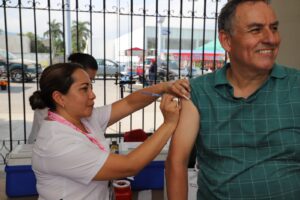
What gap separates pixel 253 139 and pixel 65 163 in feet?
2.55

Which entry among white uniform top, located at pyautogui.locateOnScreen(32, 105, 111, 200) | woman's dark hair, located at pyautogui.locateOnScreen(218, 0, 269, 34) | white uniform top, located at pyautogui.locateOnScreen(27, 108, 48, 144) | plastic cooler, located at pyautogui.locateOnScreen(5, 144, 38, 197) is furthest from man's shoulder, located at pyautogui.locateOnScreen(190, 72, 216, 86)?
plastic cooler, located at pyautogui.locateOnScreen(5, 144, 38, 197)

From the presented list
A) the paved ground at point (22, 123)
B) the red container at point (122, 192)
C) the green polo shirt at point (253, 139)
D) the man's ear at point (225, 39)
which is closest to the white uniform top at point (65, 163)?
the green polo shirt at point (253, 139)

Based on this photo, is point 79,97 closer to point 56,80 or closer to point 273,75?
Result: point 56,80

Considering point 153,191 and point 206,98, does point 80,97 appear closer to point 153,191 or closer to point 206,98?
point 206,98

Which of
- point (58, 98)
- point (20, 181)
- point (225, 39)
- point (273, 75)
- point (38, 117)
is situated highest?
point (225, 39)

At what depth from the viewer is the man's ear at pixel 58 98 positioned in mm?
1425

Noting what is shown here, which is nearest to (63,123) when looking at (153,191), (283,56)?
(153,191)

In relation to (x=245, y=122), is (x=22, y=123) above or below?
below

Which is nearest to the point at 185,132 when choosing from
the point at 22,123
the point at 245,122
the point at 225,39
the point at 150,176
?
the point at 245,122

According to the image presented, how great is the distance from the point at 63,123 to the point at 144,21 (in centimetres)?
273

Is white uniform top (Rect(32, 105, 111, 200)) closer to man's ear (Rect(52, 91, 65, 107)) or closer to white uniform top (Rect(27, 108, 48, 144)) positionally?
man's ear (Rect(52, 91, 65, 107))

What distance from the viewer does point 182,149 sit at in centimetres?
131

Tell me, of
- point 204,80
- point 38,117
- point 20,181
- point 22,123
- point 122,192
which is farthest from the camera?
point 22,123

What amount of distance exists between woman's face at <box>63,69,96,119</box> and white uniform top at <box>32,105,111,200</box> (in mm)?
128
